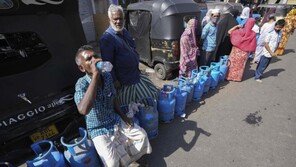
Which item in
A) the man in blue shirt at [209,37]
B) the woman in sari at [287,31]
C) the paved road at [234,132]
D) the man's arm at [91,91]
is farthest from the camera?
the woman in sari at [287,31]

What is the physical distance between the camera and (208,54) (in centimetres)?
543

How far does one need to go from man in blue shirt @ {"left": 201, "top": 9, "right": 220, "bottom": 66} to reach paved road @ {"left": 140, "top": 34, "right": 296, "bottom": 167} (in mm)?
1001

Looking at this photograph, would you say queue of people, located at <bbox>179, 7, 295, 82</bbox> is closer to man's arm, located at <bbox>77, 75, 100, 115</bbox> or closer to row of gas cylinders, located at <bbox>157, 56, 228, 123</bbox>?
row of gas cylinders, located at <bbox>157, 56, 228, 123</bbox>

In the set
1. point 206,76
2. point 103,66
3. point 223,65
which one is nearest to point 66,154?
point 103,66

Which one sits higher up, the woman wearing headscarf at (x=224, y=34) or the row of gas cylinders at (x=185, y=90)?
the woman wearing headscarf at (x=224, y=34)

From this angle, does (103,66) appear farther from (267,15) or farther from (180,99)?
(267,15)

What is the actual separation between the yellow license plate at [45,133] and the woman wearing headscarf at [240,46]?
483cm

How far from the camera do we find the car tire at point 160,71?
5.51 m

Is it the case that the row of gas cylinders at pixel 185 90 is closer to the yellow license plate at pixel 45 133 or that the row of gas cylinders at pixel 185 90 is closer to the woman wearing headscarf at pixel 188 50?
the woman wearing headscarf at pixel 188 50

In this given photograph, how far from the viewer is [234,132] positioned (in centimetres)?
365

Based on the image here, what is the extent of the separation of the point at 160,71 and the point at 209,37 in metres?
1.69

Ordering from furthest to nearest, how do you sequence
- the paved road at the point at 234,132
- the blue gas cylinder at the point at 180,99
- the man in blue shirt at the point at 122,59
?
1. the blue gas cylinder at the point at 180,99
2. the paved road at the point at 234,132
3. the man in blue shirt at the point at 122,59

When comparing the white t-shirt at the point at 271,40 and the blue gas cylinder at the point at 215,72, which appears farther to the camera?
the white t-shirt at the point at 271,40

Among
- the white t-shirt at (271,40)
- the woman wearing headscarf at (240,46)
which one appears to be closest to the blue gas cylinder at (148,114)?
the woman wearing headscarf at (240,46)
